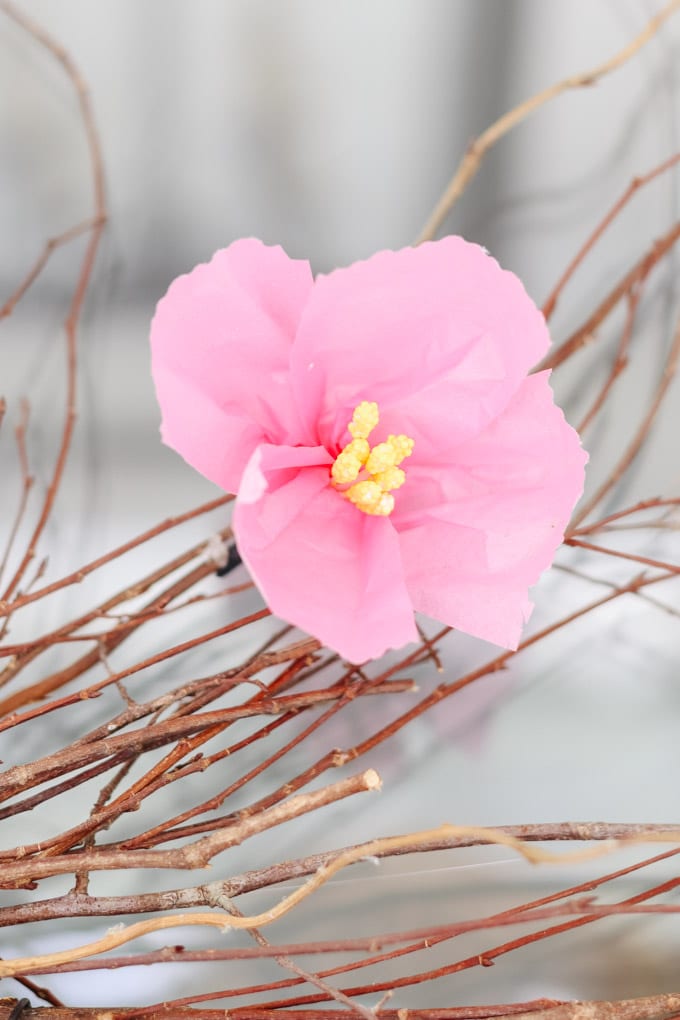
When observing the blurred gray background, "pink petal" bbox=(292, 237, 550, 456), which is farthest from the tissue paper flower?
the blurred gray background

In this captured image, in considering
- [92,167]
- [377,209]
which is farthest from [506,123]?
[92,167]

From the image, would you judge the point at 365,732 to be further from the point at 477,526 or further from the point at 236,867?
the point at 477,526

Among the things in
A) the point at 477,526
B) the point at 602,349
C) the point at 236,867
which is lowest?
the point at 236,867

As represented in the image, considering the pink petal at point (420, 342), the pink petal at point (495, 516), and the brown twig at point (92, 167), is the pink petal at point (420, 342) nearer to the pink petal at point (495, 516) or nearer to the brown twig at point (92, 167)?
the pink petal at point (495, 516)

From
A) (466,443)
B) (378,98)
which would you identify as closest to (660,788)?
(466,443)

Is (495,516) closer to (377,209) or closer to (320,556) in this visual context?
(320,556)

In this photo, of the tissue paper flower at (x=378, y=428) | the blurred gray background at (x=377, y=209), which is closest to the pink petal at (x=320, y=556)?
the tissue paper flower at (x=378, y=428)
